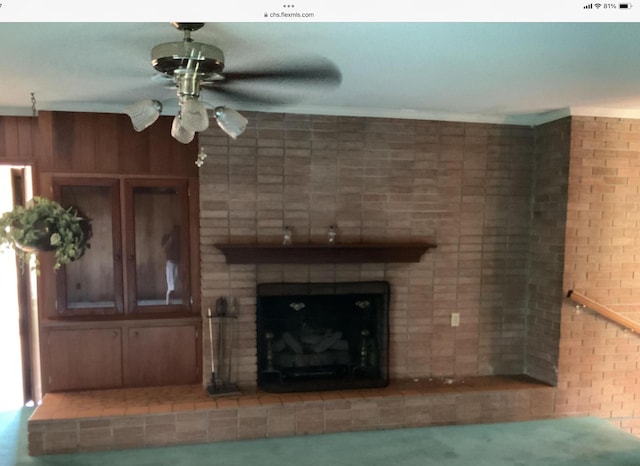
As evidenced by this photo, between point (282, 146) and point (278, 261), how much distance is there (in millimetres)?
862

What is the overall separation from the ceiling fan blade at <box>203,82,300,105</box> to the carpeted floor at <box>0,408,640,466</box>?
7.24 ft

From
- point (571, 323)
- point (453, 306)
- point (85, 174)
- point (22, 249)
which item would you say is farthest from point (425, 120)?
point (22, 249)

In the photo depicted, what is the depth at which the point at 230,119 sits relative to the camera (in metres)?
1.97

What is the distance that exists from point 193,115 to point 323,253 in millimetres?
1951

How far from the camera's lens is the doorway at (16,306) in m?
3.57

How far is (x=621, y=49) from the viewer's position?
209 centimetres

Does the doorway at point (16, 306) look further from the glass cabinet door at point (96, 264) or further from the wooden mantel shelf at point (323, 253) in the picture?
the wooden mantel shelf at point (323, 253)

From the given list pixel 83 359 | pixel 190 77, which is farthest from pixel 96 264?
pixel 190 77

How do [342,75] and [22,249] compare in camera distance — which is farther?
[22,249]
